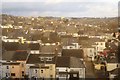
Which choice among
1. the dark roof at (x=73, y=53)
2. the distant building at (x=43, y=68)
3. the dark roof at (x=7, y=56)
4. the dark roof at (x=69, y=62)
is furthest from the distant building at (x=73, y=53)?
the dark roof at (x=7, y=56)

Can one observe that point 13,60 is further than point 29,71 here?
Yes

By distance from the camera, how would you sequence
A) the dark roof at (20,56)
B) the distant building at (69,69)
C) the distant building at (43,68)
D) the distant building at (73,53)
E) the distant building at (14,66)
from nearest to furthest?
1. the distant building at (69,69)
2. the distant building at (43,68)
3. the distant building at (14,66)
4. the dark roof at (20,56)
5. the distant building at (73,53)

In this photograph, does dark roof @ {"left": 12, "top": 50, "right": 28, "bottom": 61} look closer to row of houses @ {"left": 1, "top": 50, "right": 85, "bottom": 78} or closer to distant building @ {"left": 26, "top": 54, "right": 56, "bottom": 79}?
row of houses @ {"left": 1, "top": 50, "right": 85, "bottom": 78}

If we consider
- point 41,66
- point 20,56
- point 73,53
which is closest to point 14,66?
point 20,56

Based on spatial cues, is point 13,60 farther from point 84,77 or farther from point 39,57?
point 84,77

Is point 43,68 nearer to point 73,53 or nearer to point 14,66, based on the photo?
point 14,66

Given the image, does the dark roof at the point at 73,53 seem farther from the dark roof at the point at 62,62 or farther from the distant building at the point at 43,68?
the distant building at the point at 43,68

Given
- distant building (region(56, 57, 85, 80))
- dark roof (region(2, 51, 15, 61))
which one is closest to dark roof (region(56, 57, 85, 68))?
distant building (region(56, 57, 85, 80))

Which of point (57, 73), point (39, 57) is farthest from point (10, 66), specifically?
point (57, 73)

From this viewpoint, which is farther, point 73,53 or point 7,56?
point 73,53

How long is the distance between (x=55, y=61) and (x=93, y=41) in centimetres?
573

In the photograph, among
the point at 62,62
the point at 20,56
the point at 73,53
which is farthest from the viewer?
the point at 73,53

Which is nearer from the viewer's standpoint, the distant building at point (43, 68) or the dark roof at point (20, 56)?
the distant building at point (43, 68)

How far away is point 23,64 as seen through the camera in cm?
791
